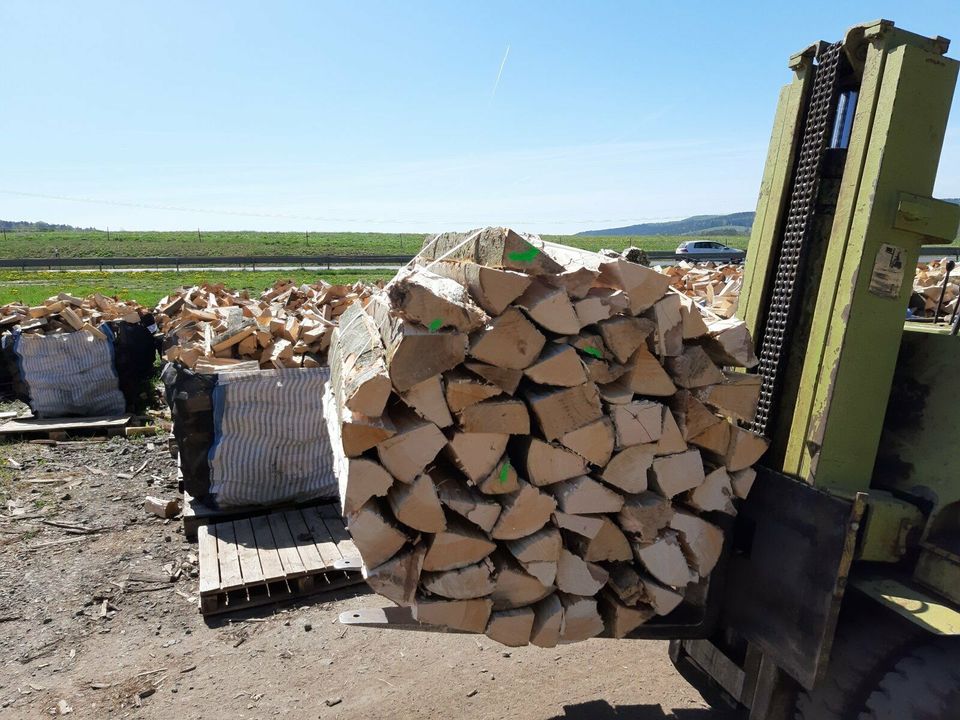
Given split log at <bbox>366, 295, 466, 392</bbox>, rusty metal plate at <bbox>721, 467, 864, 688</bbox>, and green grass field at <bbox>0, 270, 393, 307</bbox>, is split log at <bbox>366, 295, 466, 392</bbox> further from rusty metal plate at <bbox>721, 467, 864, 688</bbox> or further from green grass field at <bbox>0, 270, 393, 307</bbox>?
green grass field at <bbox>0, 270, 393, 307</bbox>

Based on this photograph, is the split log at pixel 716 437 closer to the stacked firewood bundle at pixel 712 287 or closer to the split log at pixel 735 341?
the split log at pixel 735 341

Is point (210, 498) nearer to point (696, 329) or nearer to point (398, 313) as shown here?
point (398, 313)

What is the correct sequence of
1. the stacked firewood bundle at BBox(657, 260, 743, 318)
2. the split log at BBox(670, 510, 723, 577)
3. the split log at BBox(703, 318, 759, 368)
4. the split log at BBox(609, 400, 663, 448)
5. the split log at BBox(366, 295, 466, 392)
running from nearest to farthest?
the split log at BBox(366, 295, 466, 392), the split log at BBox(609, 400, 663, 448), the split log at BBox(703, 318, 759, 368), the split log at BBox(670, 510, 723, 577), the stacked firewood bundle at BBox(657, 260, 743, 318)

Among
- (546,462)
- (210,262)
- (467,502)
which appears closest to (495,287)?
(546,462)

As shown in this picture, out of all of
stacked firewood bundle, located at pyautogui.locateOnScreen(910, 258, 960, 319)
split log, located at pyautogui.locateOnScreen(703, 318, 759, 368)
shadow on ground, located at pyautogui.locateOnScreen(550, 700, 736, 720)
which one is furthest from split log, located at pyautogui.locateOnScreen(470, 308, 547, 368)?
shadow on ground, located at pyautogui.locateOnScreen(550, 700, 736, 720)

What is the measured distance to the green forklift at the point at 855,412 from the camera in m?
2.70

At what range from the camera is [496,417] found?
108 inches

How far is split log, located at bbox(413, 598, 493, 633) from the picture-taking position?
2.85m

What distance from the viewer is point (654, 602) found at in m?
3.14

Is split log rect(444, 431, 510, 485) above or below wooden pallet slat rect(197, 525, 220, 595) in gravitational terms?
above

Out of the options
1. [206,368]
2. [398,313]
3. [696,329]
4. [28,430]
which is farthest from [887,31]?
[28,430]

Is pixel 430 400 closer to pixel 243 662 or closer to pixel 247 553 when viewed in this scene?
pixel 243 662

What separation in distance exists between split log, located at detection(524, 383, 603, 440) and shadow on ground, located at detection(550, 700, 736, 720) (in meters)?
2.19

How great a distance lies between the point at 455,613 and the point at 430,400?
989 millimetres
